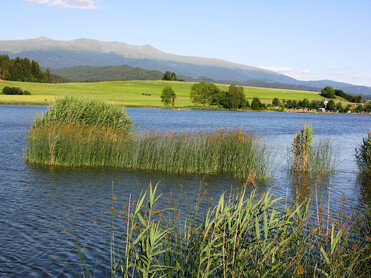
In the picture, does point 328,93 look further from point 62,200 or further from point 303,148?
point 62,200

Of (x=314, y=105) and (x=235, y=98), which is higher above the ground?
(x=235, y=98)

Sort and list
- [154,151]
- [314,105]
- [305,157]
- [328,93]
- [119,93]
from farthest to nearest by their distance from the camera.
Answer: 1. [328,93]
2. [119,93]
3. [314,105]
4. [305,157]
5. [154,151]

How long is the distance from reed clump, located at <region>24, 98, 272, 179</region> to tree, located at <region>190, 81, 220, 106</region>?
79238mm

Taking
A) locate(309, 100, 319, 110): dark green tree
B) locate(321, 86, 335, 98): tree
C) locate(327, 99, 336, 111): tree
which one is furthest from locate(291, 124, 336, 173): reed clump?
locate(321, 86, 335, 98): tree

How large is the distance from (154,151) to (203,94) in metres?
81.1

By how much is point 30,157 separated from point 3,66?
126525 mm

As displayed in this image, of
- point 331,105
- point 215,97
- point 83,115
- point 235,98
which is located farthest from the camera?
point 331,105

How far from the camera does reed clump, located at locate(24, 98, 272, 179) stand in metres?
17.1

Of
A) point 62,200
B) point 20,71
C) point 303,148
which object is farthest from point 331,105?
point 62,200

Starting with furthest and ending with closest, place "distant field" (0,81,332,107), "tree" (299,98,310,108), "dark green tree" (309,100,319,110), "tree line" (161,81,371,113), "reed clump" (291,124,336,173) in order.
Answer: "dark green tree" (309,100,319,110), "tree" (299,98,310,108), "tree line" (161,81,371,113), "distant field" (0,81,332,107), "reed clump" (291,124,336,173)

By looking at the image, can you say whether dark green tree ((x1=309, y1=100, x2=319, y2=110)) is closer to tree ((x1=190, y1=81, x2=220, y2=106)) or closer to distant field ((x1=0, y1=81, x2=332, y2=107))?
distant field ((x1=0, y1=81, x2=332, y2=107))

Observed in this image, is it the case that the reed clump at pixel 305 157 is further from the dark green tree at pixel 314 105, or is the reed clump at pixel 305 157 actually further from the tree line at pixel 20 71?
the tree line at pixel 20 71

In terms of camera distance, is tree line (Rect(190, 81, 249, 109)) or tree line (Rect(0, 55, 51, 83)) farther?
tree line (Rect(0, 55, 51, 83))

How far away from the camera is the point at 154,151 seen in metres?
17.5
